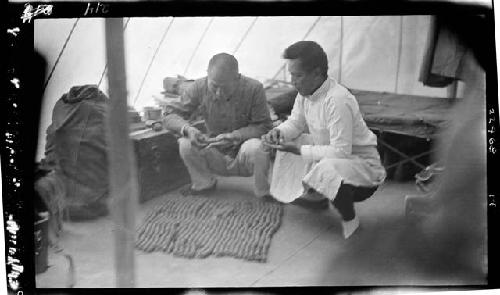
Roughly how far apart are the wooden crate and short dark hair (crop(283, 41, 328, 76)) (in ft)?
2.35

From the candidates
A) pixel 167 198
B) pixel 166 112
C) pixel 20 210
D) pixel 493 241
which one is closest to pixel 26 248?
pixel 20 210

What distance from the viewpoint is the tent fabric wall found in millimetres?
2969

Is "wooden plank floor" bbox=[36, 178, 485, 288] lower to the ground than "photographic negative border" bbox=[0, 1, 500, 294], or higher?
lower

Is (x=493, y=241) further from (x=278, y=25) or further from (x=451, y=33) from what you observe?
(x=278, y=25)

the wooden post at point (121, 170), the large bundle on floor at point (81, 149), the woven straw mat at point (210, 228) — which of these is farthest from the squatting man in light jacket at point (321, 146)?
the large bundle on floor at point (81, 149)

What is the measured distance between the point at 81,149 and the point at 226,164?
710 mm

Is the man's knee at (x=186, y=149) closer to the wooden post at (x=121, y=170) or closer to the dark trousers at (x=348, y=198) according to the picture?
the wooden post at (x=121, y=170)

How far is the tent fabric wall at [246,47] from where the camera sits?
2969 mm

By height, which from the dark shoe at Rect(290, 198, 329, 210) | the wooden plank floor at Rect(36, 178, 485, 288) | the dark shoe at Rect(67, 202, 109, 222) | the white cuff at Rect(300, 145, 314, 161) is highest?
the white cuff at Rect(300, 145, 314, 161)

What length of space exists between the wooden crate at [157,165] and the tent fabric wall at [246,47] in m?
0.18

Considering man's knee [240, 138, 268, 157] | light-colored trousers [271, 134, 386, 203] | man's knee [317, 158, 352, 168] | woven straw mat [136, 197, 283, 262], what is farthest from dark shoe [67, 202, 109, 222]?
man's knee [317, 158, 352, 168]

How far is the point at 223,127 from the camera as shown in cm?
299

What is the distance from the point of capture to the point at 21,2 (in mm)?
3010

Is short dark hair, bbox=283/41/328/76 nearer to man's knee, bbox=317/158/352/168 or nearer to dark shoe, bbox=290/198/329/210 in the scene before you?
man's knee, bbox=317/158/352/168
